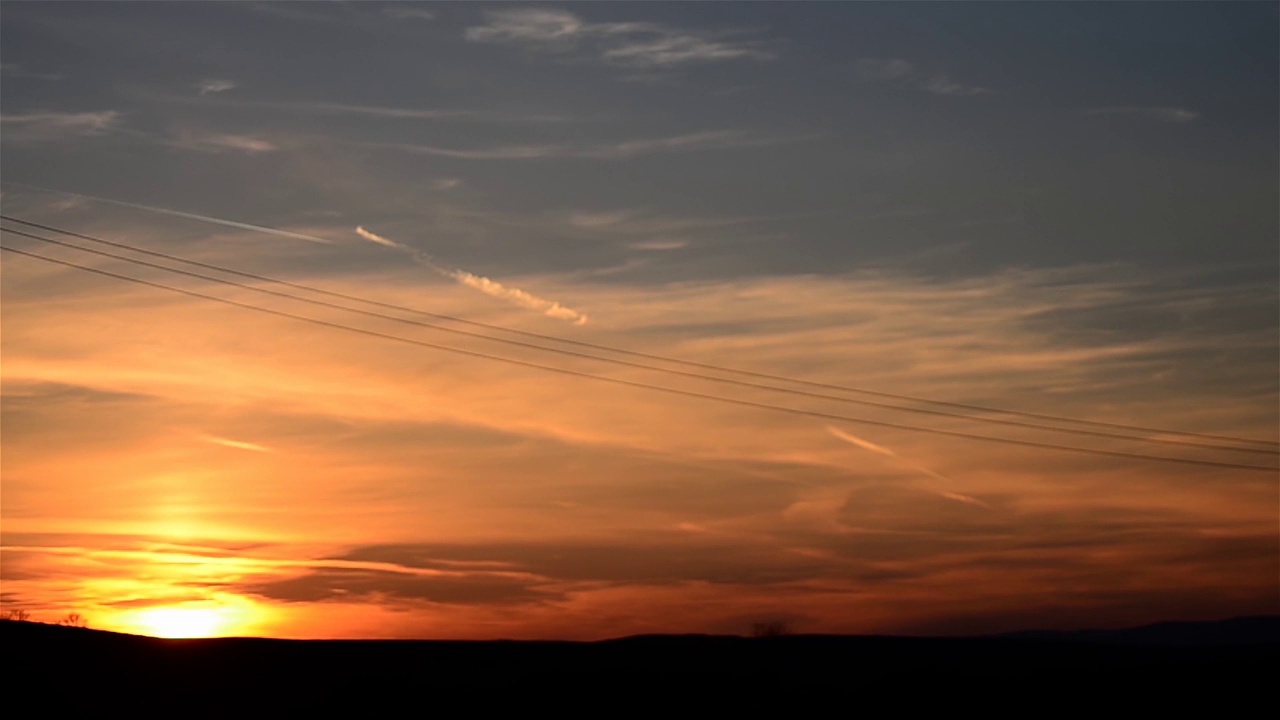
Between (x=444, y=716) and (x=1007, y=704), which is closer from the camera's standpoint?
(x=444, y=716)

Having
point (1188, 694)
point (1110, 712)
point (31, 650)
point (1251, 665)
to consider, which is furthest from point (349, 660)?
point (1251, 665)

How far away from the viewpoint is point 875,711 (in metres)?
44.2

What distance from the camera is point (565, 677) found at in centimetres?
4347

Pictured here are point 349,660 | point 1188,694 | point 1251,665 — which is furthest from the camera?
point 1251,665

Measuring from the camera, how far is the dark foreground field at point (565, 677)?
39125 mm

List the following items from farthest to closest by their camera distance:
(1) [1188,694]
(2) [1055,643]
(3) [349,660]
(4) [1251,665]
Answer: (2) [1055,643]
(4) [1251,665]
(1) [1188,694]
(3) [349,660]

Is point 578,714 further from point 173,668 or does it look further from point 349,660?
point 173,668

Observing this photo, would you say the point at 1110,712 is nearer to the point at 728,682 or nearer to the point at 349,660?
the point at 728,682

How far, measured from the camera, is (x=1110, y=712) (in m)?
46.3

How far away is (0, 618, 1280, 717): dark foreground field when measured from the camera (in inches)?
1540

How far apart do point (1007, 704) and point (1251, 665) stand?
509 inches

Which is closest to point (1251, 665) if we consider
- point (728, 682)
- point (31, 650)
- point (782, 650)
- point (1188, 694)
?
point (1188, 694)

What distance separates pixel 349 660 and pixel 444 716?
574 cm

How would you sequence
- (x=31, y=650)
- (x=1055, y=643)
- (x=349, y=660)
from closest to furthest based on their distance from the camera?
(x=31, y=650) < (x=349, y=660) < (x=1055, y=643)
